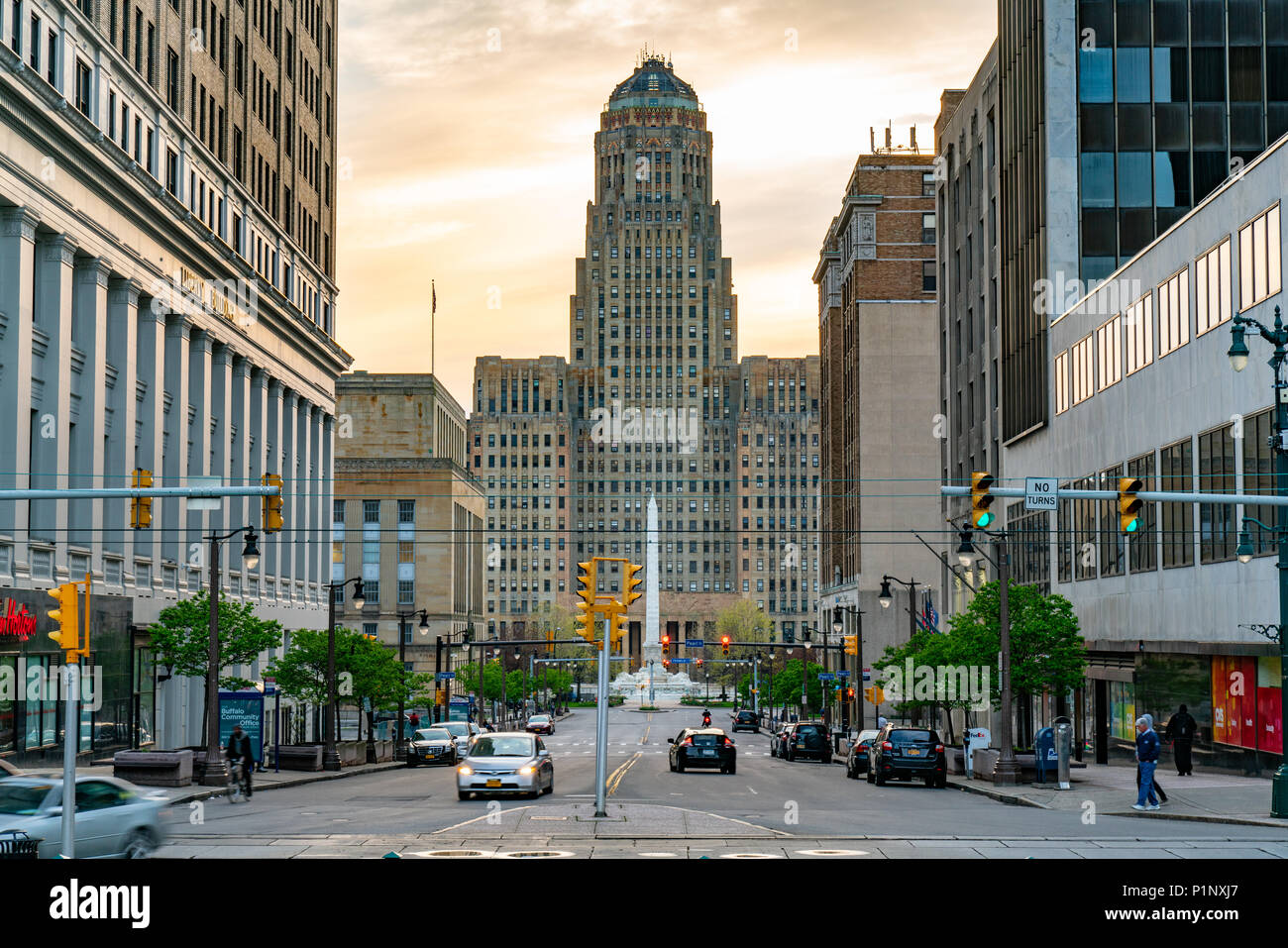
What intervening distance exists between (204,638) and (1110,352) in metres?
32.6

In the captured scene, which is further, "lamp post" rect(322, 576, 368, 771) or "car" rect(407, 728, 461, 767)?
"car" rect(407, 728, 461, 767)

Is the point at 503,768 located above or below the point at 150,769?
above

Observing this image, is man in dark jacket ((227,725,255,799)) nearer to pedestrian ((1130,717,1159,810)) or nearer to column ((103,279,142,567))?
column ((103,279,142,567))

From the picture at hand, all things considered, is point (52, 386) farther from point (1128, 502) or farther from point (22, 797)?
point (1128, 502)

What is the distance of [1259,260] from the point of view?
40.0 metres

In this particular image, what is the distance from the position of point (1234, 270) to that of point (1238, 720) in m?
12.5

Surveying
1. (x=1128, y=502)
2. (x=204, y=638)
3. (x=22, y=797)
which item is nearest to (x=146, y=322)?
(x=204, y=638)

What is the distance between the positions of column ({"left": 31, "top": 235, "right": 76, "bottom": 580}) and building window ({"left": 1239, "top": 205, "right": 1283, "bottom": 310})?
1343 inches

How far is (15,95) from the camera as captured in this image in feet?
137

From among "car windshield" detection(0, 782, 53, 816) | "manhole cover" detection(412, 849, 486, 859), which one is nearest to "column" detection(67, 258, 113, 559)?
"car windshield" detection(0, 782, 53, 816)

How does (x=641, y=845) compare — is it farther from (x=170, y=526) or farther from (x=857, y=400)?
(x=857, y=400)

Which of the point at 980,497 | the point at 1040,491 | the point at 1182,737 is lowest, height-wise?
the point at 1182,737

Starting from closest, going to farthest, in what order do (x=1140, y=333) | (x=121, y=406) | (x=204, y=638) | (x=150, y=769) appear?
(x=150, y=769) < (x=204, y=638) < (x=1140, y=333) < (x=121, y=406)

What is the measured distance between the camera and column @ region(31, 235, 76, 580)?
4522 cm
